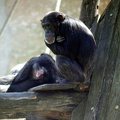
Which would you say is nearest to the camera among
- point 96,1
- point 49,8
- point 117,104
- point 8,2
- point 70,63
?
point 117,104

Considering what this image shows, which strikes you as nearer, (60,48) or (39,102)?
(39,102)

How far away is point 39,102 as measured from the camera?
3914 millimetres

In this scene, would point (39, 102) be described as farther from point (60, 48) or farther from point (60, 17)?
point (60, 17)

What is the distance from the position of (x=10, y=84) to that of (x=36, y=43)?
34.2 ft

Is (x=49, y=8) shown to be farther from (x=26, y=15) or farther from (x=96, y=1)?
(x=96, y=1)

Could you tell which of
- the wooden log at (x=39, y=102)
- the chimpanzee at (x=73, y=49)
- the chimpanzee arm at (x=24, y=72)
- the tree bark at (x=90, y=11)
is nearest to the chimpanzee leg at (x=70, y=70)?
the chimpanzee at (x=73, y=49)

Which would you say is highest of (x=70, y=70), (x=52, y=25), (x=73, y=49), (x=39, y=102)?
(x=52, y=25)

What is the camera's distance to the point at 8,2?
13.1m

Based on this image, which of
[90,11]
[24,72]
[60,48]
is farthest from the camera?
[90,11]

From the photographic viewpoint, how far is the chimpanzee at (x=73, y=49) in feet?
13.1

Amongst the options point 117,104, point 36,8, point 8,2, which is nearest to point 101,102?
point 117,104

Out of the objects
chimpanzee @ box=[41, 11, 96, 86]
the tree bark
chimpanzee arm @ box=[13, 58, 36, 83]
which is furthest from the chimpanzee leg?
the tree bark

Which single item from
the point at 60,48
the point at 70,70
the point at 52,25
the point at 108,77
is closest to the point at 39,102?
the point at 70,70

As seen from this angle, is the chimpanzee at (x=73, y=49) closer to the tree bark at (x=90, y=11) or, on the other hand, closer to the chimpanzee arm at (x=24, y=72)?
the chimpanzee arm at (x=24, y=72)
